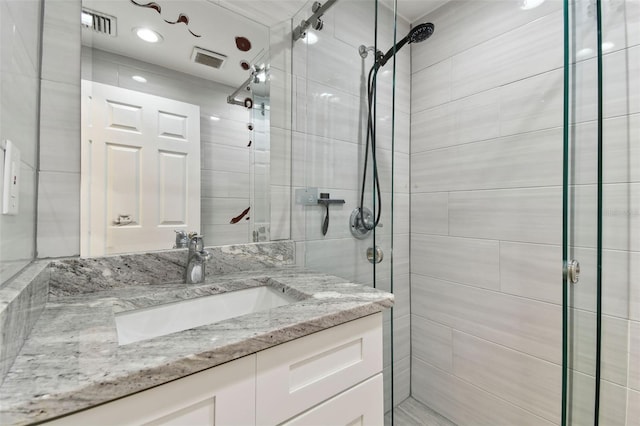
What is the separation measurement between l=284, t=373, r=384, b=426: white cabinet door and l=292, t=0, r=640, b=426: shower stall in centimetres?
19

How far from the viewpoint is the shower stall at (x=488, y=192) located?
75cm

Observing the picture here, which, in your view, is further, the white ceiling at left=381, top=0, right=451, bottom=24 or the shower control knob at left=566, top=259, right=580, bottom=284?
the white ceiling at left=381, top=0, right=451, bottom=24

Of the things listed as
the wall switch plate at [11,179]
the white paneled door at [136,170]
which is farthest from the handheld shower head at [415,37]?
the wall switch plate at [11,179]

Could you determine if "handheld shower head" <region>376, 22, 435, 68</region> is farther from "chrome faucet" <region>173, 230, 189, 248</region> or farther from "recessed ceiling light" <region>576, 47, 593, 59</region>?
"chrome faucet" <region>173, 230, 189, 248</region>

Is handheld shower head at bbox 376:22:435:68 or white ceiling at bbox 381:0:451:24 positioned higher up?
white ceiling at bbox 381:0:451:24

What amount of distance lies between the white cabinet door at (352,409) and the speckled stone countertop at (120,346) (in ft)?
0.61

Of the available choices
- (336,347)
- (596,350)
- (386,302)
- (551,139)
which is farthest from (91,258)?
(551,139)

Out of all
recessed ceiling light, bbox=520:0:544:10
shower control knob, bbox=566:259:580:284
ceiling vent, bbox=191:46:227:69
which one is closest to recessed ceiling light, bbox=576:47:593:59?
shower control knob, bbox=566:259:580:284

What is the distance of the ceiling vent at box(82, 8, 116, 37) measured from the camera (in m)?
0.86

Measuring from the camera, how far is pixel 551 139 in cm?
118

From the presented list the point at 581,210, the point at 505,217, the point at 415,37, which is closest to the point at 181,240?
the point at 581,210

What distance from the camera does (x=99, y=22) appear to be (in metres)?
0.88

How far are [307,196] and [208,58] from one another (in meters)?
0.67

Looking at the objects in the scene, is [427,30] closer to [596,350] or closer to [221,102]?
[221,102]
